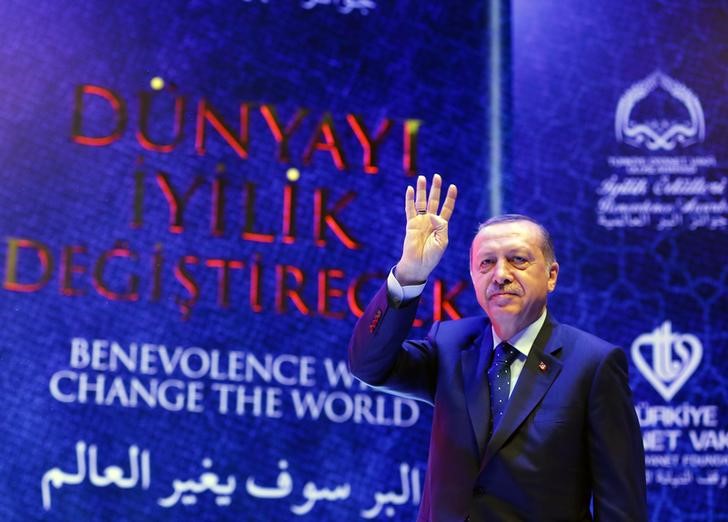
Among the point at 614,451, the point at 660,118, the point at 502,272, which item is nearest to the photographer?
the point at 614,451

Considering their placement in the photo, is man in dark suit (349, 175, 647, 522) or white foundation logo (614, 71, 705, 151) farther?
white foundation logo (614, 71, 705, 151)

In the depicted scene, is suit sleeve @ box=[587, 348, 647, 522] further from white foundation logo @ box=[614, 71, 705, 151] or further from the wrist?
white foundation logo @ box=[614, 71, 705, 151]

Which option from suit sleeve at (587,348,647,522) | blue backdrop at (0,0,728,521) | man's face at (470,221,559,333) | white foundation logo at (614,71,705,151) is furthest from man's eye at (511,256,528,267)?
white foundation logo at (614,71,705,151)

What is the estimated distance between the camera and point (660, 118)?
3508 mm

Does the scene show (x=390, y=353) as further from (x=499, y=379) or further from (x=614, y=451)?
(x=614, y=451)

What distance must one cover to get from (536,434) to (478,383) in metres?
0.16

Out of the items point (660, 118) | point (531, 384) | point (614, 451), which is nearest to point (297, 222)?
point (660, 118)

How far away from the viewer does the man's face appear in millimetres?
1657

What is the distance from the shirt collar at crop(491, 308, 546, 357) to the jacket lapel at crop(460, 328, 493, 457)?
0.03 meters

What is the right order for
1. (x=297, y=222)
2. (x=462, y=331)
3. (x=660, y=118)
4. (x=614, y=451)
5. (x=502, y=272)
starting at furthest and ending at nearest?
(x=660, y=118) < (x=297, y=222) < (x=462, y=331) < (x=502, y=272) < (x=614, y=451)

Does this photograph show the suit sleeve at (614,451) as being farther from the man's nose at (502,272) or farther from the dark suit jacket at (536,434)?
the man's nose at (502,272)

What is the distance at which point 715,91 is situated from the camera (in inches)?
140

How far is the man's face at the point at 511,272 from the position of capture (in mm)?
1657

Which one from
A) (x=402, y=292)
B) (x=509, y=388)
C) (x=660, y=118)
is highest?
(x=660, y=118)
